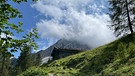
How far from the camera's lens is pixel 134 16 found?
46.7 metres

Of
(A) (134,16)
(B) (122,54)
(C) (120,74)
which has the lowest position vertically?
(C) (120,74)

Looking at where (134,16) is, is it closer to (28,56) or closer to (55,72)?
(55,72)

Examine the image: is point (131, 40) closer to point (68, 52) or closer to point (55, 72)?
point (55, 72)

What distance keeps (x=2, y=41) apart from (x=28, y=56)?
81.6 metres

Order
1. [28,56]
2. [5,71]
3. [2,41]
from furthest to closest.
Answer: [28,56] → [5,71] → [2,41]

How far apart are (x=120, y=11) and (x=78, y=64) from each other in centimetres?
1474

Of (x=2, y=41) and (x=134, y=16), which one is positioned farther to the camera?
(x=134, y=16)

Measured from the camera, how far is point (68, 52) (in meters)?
64.6

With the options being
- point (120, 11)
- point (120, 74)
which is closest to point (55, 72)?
point (120, 74)

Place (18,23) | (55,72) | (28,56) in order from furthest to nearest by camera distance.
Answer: (28,56), (55,72), (18,23)

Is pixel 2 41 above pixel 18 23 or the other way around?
the other way around

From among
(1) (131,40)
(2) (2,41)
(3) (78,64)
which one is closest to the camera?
(2) (2,41)

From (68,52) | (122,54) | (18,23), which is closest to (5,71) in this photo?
(68,52)

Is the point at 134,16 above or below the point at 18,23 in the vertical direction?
above
